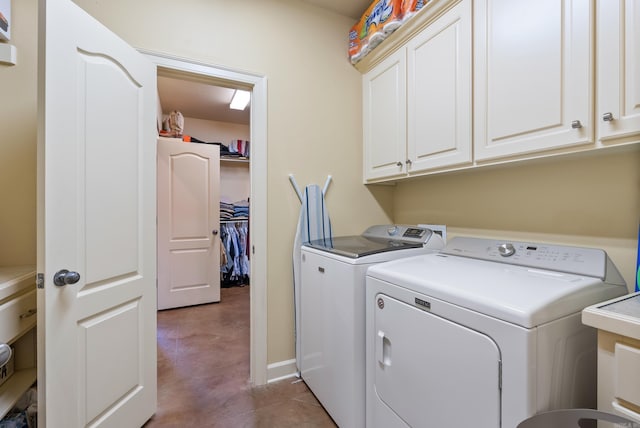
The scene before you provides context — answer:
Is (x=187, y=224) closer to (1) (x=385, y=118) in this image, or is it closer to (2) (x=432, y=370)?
(1) (x=385, y=118)

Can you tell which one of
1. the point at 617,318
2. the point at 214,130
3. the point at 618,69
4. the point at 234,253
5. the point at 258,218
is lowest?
the point at 234,253

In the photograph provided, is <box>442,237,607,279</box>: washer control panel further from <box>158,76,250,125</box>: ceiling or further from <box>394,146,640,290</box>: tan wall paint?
<box>158,76,250,125</box>: ceiling

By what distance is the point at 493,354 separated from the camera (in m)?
0.81

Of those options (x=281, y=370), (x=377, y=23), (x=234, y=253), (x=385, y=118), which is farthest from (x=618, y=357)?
(x=234, y=253)

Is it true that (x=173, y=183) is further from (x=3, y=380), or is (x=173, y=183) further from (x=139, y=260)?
(x=3, y=380)

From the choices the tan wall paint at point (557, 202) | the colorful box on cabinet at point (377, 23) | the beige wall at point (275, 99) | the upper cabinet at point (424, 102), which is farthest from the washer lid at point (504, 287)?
the colorful box on cabinet at point (377, 23)

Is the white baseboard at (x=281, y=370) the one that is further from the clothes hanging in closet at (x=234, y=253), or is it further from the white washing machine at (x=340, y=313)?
the clothes hanging in closet at (x=234, y=253)

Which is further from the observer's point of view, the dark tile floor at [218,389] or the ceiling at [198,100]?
the ceiling at [198,100]

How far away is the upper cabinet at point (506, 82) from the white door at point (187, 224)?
2.52 metres

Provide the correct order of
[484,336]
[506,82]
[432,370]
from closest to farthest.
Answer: [484,336] < [432,370] < [506,82]

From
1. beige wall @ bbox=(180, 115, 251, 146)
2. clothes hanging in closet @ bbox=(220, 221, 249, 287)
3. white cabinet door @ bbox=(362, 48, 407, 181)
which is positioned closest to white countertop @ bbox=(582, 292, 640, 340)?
white cabinet door @ bbox=(362, 48, 407, 181)

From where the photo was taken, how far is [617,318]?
702 millimetres

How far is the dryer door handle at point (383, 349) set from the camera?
119cm

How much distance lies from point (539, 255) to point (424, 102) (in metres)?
0.99
